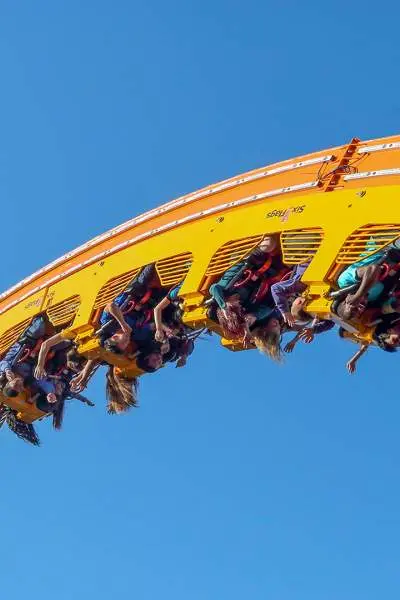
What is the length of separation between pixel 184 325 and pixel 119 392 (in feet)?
4.90

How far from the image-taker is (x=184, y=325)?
12.1 metres

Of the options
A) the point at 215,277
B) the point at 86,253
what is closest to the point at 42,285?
the point at 86,253

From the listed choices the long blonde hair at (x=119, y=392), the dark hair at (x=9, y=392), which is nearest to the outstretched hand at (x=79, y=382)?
the long blonde hair at (x=119, y=392)

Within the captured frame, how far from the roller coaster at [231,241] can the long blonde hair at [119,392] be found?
6.1 inches

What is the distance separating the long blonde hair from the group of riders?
0.01m

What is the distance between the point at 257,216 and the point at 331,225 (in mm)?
1172

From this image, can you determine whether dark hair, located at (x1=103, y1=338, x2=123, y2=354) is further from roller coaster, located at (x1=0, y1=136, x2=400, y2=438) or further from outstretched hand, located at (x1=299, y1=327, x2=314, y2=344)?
outstretched hand, located at (x1=299, y1=327, x2=314, y2=344)

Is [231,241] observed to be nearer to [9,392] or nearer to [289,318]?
[289,318]

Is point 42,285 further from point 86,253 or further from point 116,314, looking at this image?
point 116,314

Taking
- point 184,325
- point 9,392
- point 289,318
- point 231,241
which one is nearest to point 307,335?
point 289,318

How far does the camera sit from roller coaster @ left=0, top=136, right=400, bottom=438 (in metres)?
9.71

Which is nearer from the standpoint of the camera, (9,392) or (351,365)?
(351,365)

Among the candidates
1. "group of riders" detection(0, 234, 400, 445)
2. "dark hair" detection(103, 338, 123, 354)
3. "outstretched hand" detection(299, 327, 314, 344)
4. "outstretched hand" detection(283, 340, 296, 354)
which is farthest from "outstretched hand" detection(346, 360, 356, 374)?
"dark hair" detection(103, 338, 123, 354)

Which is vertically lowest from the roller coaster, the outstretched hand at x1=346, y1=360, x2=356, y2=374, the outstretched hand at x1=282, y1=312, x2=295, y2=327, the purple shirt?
the outstretched hand at x1=282, y1=312, x2=295, y2=327
